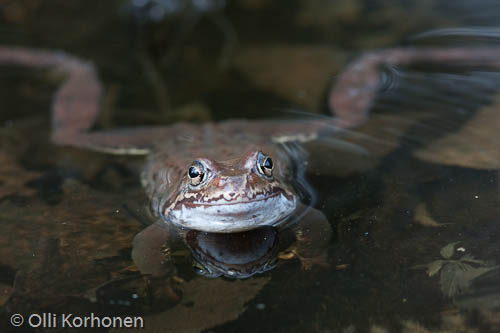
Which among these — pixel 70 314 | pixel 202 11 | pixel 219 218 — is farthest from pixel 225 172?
pixel 202 11

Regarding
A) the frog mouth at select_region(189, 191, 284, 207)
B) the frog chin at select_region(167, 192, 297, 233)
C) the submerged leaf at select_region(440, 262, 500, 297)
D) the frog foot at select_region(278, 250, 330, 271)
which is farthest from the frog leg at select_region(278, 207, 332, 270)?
the submerged leaf at select_region(440, 262, 500, 297)

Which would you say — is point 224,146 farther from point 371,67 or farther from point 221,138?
point 371,67

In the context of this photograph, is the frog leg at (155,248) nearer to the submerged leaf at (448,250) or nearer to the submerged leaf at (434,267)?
the submerged leaf at (434,267)

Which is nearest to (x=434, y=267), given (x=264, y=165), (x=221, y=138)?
(x=264, y=165)

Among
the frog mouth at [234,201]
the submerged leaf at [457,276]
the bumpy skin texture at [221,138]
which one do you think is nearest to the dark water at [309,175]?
the submerged leaf at [457,276]

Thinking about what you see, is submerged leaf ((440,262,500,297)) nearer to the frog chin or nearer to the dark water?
the dark water
